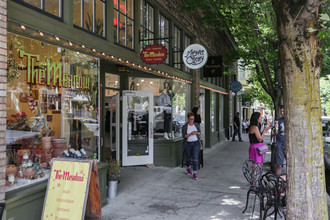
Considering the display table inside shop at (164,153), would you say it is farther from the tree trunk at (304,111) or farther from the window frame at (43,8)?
the tree trunk at (304,111)

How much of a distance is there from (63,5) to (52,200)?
308 cm

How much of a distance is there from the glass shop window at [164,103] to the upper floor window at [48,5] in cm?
397

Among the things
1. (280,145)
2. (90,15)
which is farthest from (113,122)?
(280,145)

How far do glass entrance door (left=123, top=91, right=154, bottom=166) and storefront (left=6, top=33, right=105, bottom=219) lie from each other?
8.14 ft

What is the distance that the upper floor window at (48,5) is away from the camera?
162 inches

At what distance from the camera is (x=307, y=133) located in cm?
311

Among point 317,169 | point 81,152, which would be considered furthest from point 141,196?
point 317,169

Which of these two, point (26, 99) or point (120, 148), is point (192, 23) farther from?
point (26, 99)

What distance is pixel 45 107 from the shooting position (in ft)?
15.7

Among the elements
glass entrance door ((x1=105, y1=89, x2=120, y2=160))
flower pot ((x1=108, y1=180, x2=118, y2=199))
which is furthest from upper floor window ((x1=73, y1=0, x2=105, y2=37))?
flower pot ((x1=108, y1=180, x2=118, y2=199))

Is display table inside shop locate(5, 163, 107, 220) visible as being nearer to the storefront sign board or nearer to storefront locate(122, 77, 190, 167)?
the storefront sign board

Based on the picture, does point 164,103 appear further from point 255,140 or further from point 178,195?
point 178,195

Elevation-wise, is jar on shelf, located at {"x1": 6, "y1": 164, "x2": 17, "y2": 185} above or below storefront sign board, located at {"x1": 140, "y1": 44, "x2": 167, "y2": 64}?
below

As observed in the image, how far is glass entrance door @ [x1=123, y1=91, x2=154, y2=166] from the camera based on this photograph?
27.3 ft
